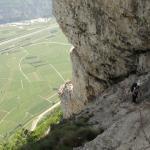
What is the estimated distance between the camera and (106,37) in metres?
33.0

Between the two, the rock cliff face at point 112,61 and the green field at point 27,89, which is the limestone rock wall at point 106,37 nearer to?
the rock cliff face at point 112,61

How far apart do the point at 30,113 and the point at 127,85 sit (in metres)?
106

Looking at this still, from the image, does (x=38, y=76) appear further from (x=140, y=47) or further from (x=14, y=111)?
(x=140, y=47)

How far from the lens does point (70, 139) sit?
22375mm

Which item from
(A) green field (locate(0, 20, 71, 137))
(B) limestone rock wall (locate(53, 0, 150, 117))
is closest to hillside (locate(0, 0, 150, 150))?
(B) limestone rock wall (locate(53, 0, 150, 117))

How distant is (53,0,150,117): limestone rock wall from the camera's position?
29.4 meters

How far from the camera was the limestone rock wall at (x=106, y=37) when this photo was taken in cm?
2936

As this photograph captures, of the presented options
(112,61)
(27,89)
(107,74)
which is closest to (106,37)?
(112,61)

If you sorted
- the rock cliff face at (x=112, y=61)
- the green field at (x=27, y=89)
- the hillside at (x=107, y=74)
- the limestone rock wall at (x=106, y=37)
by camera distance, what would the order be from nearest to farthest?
the rock cliff face at (x=112, y=61) → the hillside at (x=107, y=74) → the limestone rock wall at (x=106, y=37) → the green field at (x=27, y=89)

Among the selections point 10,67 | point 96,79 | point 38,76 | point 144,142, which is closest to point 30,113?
point 38,76

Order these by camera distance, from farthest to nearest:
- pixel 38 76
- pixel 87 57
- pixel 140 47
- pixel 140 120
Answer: pixel 38 76
pixel 87 57
pixel 140 47
pixel 140 120

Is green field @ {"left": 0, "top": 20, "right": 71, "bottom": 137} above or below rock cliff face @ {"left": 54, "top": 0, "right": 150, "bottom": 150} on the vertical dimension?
below

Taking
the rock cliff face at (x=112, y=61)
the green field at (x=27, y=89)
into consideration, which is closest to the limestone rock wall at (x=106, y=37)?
the rock cliff face at (x=112, y=61)

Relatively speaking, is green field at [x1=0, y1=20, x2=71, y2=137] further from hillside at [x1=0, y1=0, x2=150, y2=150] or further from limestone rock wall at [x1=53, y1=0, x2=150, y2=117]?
hillside at [x1=0, y1=0, x2=150, y2=150]
